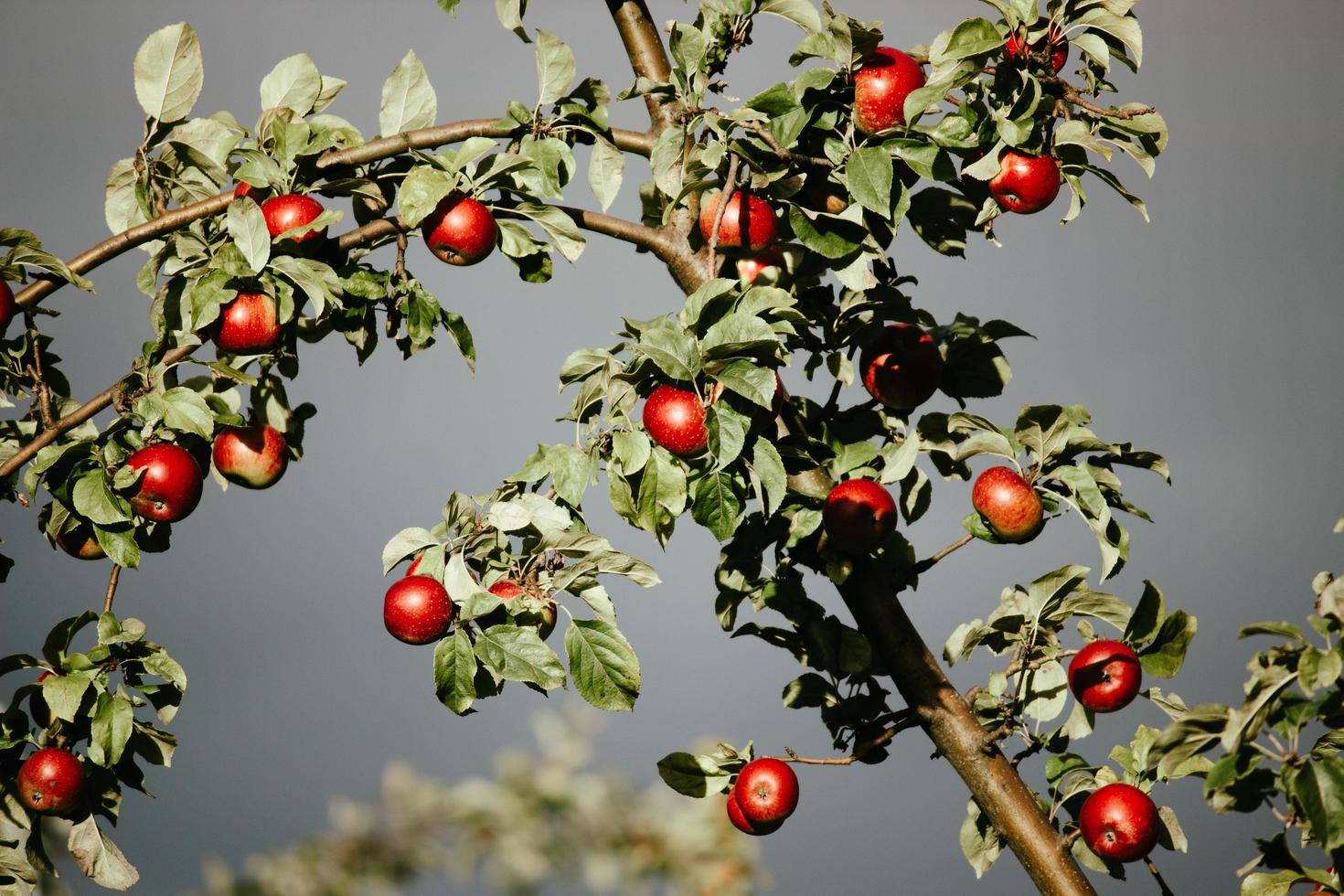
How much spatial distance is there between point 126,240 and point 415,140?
1.67ft

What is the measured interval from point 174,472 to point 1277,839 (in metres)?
1.74

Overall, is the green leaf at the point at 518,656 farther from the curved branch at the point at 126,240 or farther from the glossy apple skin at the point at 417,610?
the curved branch at the point at 126,240

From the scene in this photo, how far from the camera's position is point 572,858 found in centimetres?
315

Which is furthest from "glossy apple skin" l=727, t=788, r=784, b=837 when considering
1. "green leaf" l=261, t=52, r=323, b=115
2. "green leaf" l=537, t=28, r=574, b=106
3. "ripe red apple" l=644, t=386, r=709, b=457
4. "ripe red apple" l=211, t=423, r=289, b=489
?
"green leaf" l=261, t=52, r=323, b=115

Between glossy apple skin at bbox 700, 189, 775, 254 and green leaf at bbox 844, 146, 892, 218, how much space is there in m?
0.19

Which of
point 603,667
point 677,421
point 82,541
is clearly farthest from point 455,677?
point 82,541

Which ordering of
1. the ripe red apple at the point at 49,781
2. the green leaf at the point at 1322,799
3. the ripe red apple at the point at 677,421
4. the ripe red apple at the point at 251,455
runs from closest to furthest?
1. the green leaf at the point at 1322,799
2. the ripe red apple at the point at 677,421
3. the ripe red apple at the point at 49,781
4. the ripe red apple at the point at 251,455

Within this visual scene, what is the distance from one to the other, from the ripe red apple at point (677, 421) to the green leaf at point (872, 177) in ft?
1.31

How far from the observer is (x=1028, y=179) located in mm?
1898

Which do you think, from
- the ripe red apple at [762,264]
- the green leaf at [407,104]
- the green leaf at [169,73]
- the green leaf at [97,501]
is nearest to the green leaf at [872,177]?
the ripe red apple at [762,264]

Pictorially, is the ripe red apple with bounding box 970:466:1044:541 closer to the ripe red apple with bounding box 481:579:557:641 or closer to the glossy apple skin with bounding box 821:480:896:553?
the glossy apple skin with bounding box 821:480:896:553

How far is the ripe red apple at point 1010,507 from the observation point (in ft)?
6.22

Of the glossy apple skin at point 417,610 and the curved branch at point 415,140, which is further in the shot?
the curved branch at point 415,140

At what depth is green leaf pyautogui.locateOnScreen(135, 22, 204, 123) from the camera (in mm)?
2027
